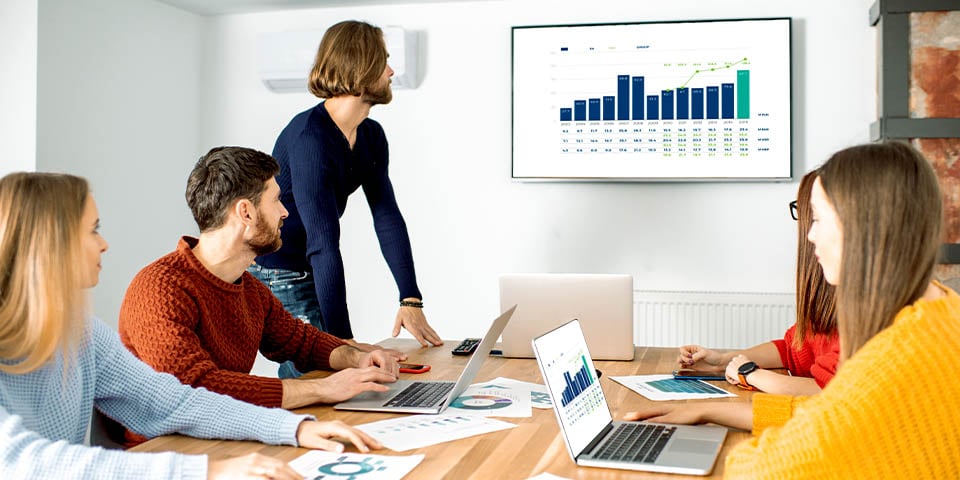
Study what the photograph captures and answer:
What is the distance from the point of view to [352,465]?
1326mm

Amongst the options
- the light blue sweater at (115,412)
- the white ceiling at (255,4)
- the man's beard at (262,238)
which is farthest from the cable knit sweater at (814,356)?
the white ceiling at (255,4)

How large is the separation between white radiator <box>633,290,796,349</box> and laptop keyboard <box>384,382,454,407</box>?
82.7 inches

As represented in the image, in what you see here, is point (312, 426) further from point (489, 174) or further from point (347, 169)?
point (489, 174)

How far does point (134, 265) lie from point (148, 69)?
3.10ft

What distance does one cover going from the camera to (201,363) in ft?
5.59

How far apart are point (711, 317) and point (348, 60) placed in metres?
2.16

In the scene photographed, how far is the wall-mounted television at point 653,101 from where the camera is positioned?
3.75 meters

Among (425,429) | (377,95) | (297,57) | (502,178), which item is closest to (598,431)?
(425,429)

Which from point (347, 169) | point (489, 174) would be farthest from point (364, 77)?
point (489, 174)

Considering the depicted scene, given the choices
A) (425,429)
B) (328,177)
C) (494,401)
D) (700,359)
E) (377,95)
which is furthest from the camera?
(377,95)

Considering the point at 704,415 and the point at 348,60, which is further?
the point at 348,60

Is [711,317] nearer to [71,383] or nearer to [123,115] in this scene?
[123,115]

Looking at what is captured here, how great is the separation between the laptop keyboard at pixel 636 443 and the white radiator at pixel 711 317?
237cm

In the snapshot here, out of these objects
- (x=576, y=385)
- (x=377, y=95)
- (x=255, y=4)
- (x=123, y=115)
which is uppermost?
(x=255, y=4)
